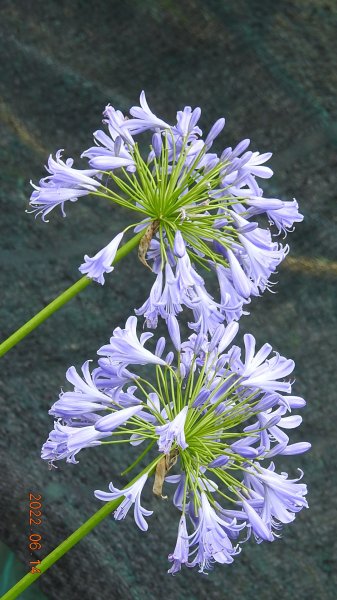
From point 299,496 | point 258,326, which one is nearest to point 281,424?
point 299,496

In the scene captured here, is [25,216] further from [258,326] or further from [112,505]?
[112,505]

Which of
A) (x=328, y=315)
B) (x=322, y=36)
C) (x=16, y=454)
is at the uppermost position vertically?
(x=322, y=36)

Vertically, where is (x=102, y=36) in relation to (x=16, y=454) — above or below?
above

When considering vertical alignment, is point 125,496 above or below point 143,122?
below
